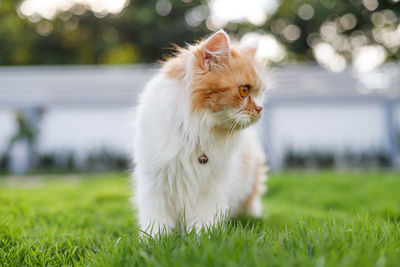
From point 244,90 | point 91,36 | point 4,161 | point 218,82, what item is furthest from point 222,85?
point 91,36

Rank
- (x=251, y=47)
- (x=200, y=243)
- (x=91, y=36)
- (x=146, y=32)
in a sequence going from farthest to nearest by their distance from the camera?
1. (x=91, y=36)
2. (x=146, y=32)
3. (x=251, y=47)
4. (x=200, y=243)

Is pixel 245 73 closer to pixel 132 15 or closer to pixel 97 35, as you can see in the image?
pixel 132 15

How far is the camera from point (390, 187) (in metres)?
5.23

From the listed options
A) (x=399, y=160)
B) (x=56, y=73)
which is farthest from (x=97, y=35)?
(x=399, y=160)

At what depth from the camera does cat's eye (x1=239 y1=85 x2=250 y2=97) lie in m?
2.14

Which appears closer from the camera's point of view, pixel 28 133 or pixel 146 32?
pixel 28 133

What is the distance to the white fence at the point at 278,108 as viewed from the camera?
10742 mm

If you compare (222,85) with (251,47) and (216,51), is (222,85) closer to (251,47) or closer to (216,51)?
(216,51)

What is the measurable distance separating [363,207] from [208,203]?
8.85 feet

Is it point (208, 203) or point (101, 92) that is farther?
point (101, 92)

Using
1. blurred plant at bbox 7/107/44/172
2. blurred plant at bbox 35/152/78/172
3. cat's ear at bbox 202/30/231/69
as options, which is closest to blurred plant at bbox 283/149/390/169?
blurred plant at bbox 35/152/78/172

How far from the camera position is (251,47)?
250cm

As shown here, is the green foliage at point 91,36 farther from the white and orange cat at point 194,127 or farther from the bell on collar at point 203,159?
the bell on collar at point 203,159

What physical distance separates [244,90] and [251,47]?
0.52m
